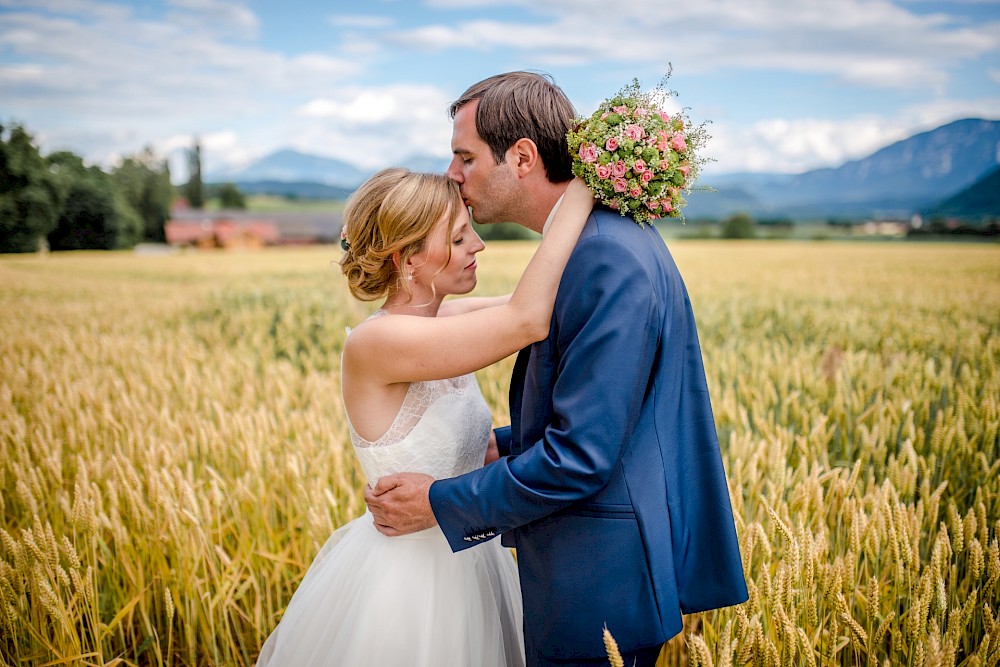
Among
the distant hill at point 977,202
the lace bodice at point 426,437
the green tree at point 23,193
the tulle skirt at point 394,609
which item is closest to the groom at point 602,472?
the lace bodice at point 426,437

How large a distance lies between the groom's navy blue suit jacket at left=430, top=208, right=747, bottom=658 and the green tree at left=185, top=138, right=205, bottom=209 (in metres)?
94.1

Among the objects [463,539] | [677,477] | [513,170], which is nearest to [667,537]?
[677,477]

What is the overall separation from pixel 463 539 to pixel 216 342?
735 centimetres

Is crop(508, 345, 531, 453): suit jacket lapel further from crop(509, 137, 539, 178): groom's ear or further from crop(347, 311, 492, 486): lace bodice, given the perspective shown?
crop(509, 137, 539, 178): groom's ear

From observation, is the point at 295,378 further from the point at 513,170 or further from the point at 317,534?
the point at 513,170

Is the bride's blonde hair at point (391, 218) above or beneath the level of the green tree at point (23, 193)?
beneath

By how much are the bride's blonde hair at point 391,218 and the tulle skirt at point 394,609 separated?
93cm

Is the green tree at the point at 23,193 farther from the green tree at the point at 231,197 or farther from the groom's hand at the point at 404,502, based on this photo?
the green tree at the point at 231,197

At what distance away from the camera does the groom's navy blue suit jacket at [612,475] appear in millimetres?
1767

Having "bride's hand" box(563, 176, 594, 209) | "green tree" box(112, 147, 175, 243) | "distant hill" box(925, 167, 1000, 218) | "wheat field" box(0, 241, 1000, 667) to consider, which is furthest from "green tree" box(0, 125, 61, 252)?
"distant hill" box(925, 167, 1000, 218)

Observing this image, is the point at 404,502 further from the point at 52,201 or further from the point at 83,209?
the point at 83,209

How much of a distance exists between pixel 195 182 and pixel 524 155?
98.6 m

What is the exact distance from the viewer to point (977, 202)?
34.6m

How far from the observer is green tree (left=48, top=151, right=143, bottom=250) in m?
9.98
